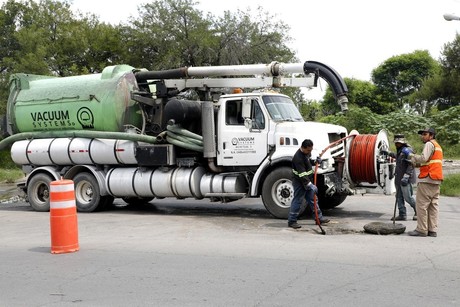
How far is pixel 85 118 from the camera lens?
14.3 meters

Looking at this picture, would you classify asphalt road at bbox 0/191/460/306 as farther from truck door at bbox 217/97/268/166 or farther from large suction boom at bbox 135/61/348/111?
large suction boom at bbox 135/61/348/111

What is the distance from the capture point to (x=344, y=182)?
12.1m

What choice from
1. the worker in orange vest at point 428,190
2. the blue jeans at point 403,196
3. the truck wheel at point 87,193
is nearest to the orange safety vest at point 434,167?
the worker in orange vest at point 428,190

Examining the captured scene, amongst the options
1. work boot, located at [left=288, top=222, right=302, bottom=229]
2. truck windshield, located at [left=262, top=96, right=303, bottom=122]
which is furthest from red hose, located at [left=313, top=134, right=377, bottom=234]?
work boot, located at [left=288, top=222, right=302, bottom=229]

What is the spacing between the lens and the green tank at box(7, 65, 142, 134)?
46.1 ft

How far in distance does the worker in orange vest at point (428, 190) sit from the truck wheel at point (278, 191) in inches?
117

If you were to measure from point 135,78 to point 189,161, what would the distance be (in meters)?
2.82

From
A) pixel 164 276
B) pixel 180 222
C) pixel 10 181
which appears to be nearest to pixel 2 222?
pixel 180 222

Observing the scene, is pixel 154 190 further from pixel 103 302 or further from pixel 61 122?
pixel 103 302

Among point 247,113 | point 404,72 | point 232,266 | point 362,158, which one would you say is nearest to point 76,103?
point 247,113

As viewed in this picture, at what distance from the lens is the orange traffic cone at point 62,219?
8273mm

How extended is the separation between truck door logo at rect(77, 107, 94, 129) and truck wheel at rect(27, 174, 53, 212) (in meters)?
1.87

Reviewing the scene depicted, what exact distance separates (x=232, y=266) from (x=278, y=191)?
4.85m

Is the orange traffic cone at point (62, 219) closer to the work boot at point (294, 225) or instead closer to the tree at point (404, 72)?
the work boot at point (294, 225)
